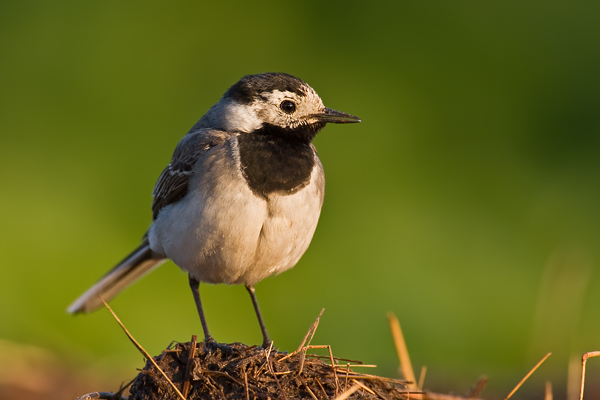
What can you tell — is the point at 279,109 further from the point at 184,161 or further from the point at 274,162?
the point at 184,161

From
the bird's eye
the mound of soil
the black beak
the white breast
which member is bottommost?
the mound of soil

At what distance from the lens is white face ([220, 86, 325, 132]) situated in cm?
554

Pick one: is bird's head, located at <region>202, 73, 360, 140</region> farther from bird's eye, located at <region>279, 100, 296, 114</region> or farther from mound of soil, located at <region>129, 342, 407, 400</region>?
mound of soil, located at <region>129, 342, 407, 400</region>

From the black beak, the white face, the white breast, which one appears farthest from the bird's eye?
the white breast

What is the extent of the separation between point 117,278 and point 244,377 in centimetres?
348

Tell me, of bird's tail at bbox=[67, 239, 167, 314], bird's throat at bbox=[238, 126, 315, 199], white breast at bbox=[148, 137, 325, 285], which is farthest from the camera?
bird's tail at bbox=[67, 239, 167, 314]

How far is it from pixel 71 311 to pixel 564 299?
539 centimetres

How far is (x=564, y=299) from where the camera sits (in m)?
7.71

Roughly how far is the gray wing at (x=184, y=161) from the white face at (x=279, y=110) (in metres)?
0.22

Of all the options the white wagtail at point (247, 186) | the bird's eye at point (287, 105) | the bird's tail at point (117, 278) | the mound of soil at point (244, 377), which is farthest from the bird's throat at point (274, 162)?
the bird's tail at point (117, 278)

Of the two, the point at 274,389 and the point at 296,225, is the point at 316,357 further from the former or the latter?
the point at 296,225

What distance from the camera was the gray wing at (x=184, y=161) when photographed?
18.3 feet

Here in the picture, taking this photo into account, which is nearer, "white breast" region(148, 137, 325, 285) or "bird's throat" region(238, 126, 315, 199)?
"white breast" region(148, 137, 325, 285)

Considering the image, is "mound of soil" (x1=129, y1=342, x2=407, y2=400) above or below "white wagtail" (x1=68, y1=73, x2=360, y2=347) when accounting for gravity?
below
